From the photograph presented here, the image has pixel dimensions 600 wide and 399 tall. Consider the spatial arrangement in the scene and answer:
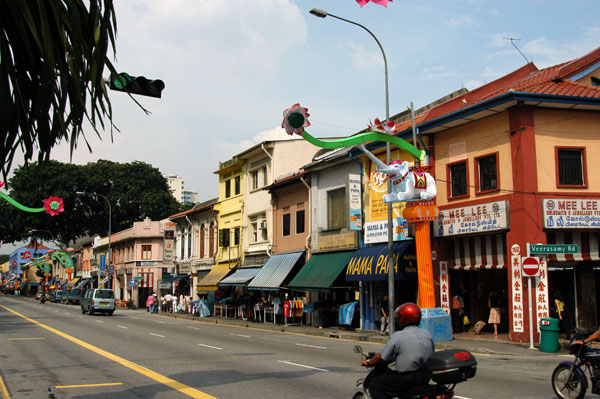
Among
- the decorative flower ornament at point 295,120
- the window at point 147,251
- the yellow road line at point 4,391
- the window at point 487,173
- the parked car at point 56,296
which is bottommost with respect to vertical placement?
the parked car at point 56,296

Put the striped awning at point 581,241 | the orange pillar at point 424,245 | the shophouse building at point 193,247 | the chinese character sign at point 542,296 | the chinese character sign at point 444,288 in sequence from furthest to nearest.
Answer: the shophouse building at point 193,247 < the chinese character sign at point 444,288 < the orange pillar at point 424,245 < the striped awning at point 581,241 < the chinese character sign at point 542,296

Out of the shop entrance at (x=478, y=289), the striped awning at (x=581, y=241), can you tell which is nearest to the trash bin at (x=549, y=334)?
the striped awning at (x=581, y=241)

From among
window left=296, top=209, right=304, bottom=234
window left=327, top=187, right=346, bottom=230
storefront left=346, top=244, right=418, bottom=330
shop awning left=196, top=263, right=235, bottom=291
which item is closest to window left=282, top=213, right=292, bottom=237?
window left=296, top=209, right=304, bottom=234

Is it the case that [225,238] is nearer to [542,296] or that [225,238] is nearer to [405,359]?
[542,296]

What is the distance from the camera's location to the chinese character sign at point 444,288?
22.3 m

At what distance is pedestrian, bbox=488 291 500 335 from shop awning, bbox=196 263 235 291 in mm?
21121

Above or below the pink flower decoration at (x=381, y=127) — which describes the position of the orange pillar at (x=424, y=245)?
below

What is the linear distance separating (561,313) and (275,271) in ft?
54.2

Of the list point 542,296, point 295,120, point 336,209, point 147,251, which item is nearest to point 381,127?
point 295,120

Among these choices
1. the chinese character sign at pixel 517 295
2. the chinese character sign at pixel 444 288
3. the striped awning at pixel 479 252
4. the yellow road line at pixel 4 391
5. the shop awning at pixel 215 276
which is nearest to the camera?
the yellow road line at pixel 4 391

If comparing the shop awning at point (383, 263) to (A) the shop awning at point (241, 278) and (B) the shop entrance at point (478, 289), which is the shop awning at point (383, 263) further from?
(A) the shop awning at point (241, 278)

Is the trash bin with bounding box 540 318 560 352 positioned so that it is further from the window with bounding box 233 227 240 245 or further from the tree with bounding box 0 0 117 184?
the window with bounding box 233 227 240 245

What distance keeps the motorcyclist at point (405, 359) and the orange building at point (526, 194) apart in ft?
44.8

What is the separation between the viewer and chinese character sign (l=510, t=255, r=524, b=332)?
1900cm
